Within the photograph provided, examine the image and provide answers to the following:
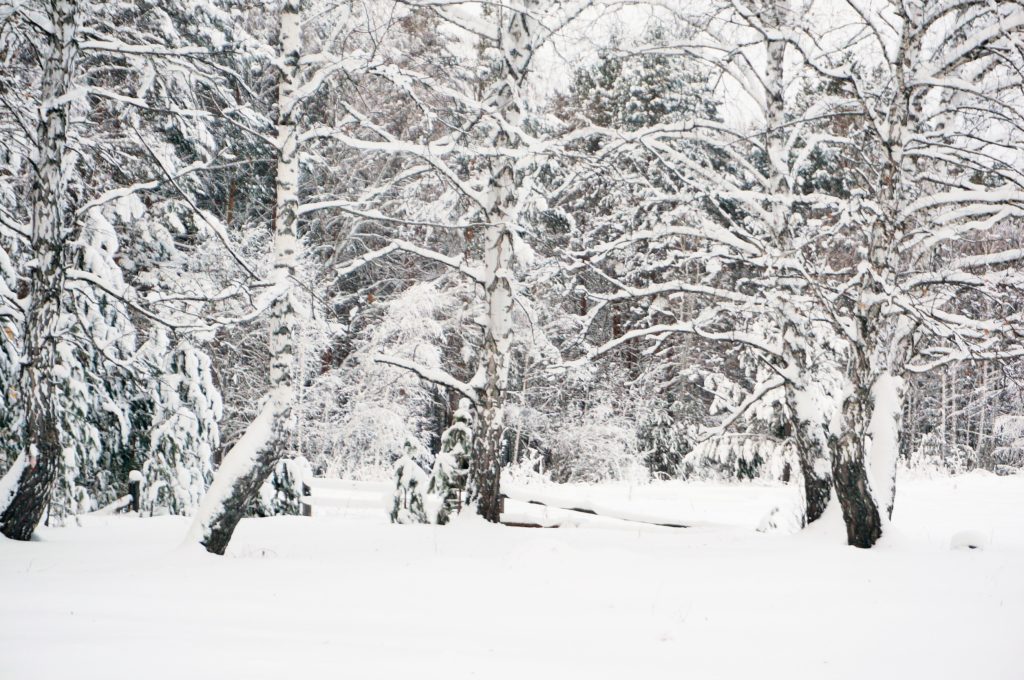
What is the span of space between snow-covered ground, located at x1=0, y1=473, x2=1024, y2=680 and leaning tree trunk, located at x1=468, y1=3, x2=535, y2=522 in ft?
2.90

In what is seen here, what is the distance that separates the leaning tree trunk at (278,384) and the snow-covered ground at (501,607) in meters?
0.36

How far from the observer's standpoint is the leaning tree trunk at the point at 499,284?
911cm

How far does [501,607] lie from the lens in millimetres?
5008

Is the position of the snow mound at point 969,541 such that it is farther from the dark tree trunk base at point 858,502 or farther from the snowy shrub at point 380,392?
the snowy shrub at point 380,392

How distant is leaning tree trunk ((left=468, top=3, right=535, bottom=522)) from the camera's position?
9.11 metres

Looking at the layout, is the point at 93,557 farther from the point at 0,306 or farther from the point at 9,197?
the point at 9,197

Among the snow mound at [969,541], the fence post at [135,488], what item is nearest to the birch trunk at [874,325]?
the snow mound at [969,541]

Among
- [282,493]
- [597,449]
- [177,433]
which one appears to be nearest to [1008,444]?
[597,449]

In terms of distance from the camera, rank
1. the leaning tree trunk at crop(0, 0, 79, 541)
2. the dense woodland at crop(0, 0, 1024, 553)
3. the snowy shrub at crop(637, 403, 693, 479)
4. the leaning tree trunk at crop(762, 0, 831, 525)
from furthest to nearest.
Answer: the snowy shrub at crop(637, 403, 693, 479)
the leaning tree trunk at crop(762, 0, 831, 525)
the dense woodland at crop(0, 0, 1024, 553)
the leaning tree trunk at crop(0, 0, 79, 541)

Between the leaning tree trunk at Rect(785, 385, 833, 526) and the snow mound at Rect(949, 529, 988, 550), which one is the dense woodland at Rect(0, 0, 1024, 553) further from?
the snow mound at Rect(949, 529, 988, 550)

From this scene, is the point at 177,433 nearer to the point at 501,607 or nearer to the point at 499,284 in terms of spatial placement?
the point at 499,284

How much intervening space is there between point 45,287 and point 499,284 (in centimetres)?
478

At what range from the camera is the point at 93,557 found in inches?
239

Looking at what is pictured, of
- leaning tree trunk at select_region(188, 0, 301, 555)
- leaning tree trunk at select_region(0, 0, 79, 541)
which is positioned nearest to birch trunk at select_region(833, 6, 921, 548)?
leaning tree trunk at select_region(188, 0, 301, 555)
